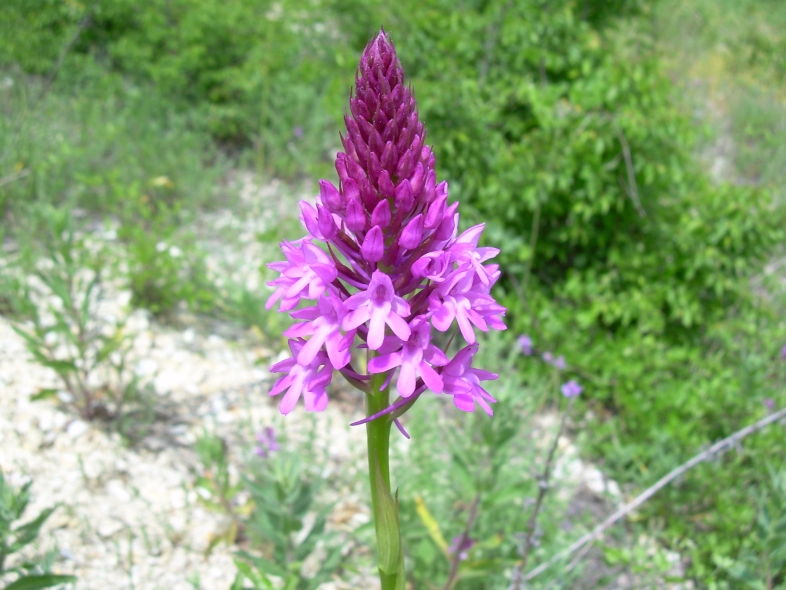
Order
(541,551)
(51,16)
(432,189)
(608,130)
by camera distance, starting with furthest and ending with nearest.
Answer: (51,16) < (608,130) < (541,551) < (432,189)

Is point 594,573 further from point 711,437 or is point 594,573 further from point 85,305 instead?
point 85,305

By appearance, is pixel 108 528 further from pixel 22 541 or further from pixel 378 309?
pixel 378 309

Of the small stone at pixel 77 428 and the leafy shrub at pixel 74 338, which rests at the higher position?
the leafy shrub at pixel 74 338

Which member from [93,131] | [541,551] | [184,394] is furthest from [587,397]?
[93,131]

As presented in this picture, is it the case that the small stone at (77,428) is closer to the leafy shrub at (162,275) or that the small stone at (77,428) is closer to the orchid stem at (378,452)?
the leafy shrub at (162,275)

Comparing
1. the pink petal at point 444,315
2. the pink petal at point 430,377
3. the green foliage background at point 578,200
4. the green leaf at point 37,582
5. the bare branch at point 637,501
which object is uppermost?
the green foliage background at point 578,200

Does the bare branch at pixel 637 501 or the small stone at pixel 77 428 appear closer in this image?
the bare branch at pixel 637 501

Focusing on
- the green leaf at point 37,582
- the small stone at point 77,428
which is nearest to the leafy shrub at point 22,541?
the green leaf at point 37,582

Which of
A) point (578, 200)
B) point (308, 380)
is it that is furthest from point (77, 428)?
point (578, 200)
